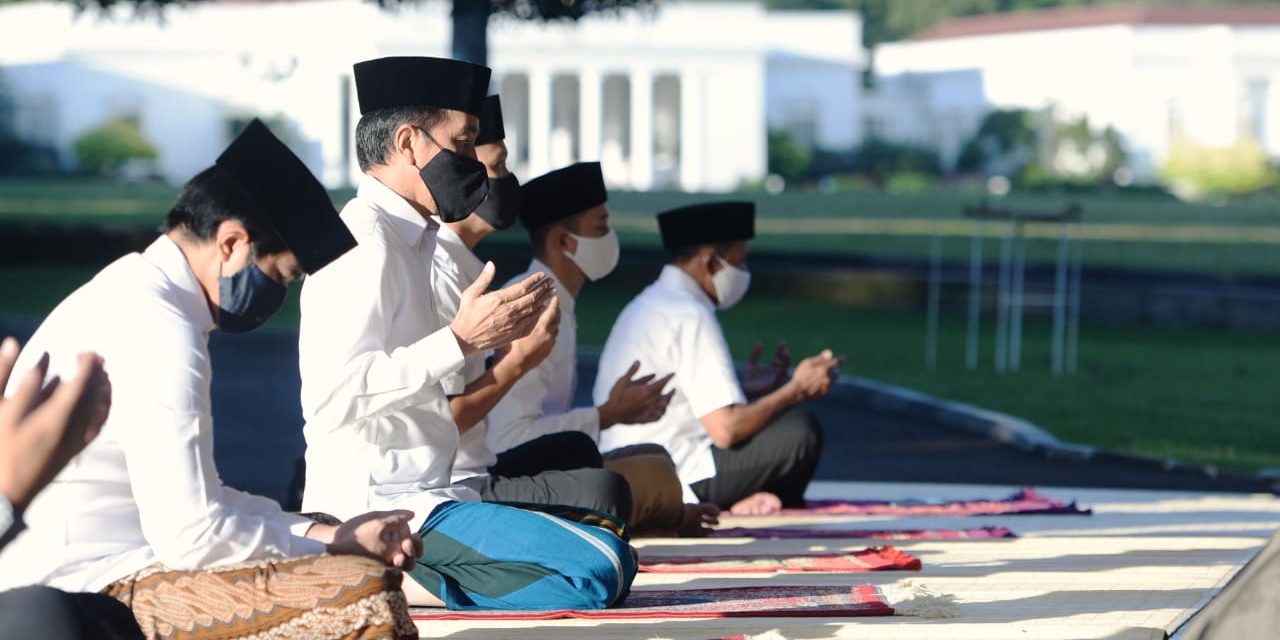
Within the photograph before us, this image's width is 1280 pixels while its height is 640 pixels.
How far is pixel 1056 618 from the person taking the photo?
17.1 ft

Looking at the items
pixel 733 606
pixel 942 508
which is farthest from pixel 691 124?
pixel 733 606

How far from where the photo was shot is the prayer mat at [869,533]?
6.93 metres

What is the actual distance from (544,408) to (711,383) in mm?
735

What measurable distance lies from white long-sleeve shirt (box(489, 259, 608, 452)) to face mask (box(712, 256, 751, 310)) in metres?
0.90

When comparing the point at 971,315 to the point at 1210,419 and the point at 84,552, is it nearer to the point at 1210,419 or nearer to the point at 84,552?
the point at 1210,419

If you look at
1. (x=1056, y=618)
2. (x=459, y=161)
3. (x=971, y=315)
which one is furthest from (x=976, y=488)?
(x=971, y=315)

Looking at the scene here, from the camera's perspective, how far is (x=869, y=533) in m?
7.05

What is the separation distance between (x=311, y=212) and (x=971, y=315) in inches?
740

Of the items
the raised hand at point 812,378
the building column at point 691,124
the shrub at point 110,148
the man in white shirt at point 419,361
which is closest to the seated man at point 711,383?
the raised hand at point 812,378

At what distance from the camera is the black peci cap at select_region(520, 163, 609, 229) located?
668 centimetres

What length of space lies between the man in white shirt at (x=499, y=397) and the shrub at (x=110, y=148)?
66.5 metres

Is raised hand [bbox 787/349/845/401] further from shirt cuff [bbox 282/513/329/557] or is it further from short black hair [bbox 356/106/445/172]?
shirt cuff [bbox 282/513/329/557]

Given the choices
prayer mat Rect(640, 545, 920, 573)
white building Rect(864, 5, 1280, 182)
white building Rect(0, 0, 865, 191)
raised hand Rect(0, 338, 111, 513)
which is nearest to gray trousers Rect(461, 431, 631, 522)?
prayer mat Rect(640, 545, 920, 573)

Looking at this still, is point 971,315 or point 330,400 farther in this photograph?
point 971,315
